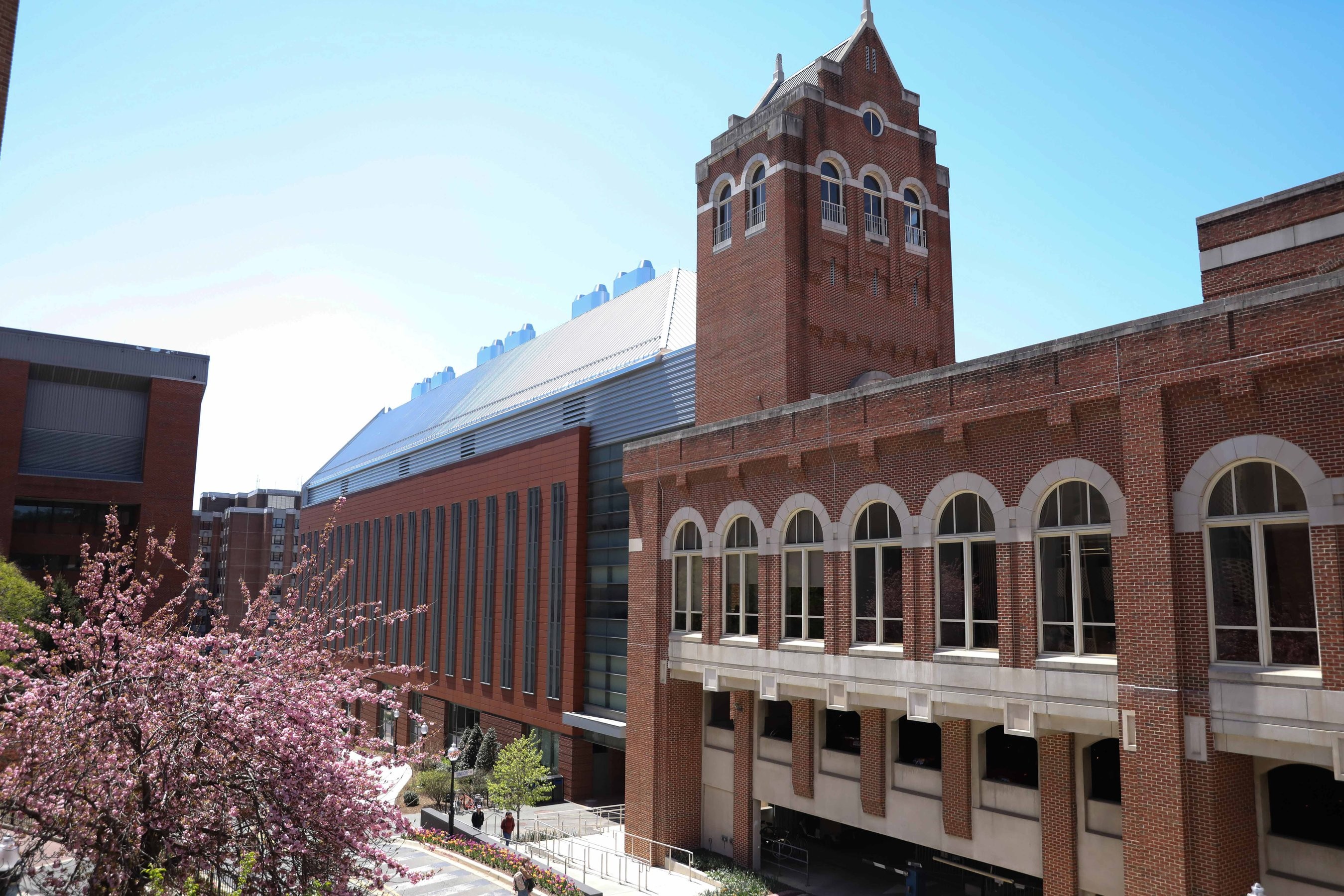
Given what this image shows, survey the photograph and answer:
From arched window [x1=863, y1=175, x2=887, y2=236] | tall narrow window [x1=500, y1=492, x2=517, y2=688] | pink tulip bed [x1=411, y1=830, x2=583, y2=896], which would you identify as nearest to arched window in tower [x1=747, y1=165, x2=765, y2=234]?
arched window [x1=863, y1=175, x2=887, y2=236]

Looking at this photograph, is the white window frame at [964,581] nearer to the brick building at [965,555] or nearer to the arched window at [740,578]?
the brick building at [965,555]

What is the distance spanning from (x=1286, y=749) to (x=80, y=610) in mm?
47164

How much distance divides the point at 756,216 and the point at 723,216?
2.11 m

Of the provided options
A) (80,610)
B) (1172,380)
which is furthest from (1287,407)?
(80,610)

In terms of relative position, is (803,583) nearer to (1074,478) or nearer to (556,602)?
(1074,478)

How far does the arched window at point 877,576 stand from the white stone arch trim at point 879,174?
1465cm

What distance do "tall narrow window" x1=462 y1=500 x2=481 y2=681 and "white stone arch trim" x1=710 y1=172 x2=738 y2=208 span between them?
966 inches

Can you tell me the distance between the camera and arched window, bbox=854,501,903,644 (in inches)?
845

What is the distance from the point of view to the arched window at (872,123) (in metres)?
32.6

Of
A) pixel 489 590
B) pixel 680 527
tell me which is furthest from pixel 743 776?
pixel 489 590

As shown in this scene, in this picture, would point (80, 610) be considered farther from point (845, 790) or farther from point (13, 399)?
point (845, 790)

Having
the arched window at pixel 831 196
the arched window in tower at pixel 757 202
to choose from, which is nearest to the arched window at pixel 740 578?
the arched window in tower at pixel 757 202

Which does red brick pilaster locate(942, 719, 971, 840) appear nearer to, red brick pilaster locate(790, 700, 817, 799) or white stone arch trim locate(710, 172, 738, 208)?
red brick pilaster locate(790, 700, 817, 799)

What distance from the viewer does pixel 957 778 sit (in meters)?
20.5
